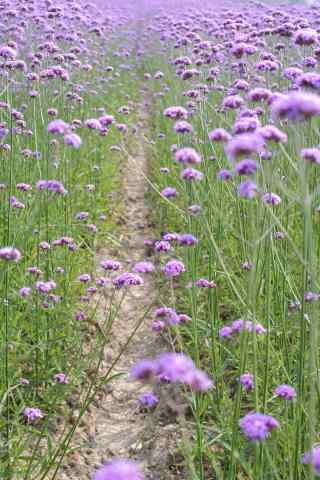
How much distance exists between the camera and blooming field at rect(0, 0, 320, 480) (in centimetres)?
189

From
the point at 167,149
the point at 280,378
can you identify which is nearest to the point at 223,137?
the point at 280,378

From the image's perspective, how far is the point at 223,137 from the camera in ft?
7.00

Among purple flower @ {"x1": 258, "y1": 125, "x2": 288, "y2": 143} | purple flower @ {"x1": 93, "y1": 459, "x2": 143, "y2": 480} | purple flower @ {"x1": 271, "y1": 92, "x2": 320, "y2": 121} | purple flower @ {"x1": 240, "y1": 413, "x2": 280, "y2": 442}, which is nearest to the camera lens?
purple flower @ {"x1": 93, "y1": 459, "x2": 143, "y2": 480}

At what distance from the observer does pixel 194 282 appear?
2.44 m

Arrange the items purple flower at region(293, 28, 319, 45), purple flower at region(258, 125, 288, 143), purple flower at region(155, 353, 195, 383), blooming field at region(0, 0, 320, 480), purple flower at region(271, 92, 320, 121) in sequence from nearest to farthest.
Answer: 1. purple flower at region(155, 353, 195, 383)
2. purple flower at region(271, 92, 320, 121)
3. purple flower at region(258, 125, 288, 143)
4. blooming field at region(0, 0, 320, 480)
5. purple flower at region(293, 28, 319, 45)

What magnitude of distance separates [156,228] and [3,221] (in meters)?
2.01

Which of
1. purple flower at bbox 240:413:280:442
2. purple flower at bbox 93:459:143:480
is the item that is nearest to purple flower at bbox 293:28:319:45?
purple flower at bbox 240:413:280:442

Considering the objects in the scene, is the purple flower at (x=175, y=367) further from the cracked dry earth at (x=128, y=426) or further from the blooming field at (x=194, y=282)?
the cracked dry earth at (x=128, y=426)

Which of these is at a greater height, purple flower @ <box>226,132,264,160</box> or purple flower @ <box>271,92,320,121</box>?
purple flower @ <box>271,92,320,121</box>

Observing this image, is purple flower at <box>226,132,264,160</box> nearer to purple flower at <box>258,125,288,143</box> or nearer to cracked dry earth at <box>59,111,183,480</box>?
purple flower at <box>258,125,288,143</box>

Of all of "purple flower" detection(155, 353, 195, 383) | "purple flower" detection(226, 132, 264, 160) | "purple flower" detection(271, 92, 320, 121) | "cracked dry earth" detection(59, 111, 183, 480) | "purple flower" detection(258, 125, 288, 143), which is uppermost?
"purple flower" detection(258, 125, 288, 143)

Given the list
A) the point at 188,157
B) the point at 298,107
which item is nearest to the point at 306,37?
the point at 188,157

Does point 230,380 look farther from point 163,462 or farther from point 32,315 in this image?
point 32,315

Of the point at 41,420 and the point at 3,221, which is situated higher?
the point at 3,221
